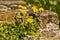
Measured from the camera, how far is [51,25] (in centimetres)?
501

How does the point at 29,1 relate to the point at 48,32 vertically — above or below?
above

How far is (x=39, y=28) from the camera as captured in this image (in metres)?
4.89

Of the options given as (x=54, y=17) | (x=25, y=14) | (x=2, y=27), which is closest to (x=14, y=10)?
(x=25, y=14)

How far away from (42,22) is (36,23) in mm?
153

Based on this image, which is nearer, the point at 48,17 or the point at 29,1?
the point at 48,17

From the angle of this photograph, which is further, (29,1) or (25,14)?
(29,1)

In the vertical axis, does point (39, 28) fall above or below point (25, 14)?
below

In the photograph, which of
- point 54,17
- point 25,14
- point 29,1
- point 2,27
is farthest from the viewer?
point 29,1

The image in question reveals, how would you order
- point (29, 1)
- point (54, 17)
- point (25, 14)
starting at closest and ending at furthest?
point (25, 14) < point (54, 17) < point (29, 1)

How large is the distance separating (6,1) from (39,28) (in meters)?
0.94

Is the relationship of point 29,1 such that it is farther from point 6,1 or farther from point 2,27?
point 2,27

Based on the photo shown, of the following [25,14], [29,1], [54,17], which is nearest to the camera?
[25,14]

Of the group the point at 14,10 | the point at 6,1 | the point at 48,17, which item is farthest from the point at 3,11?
the point at 48,17

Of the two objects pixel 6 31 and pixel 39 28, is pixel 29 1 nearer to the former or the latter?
pixel 39 28
